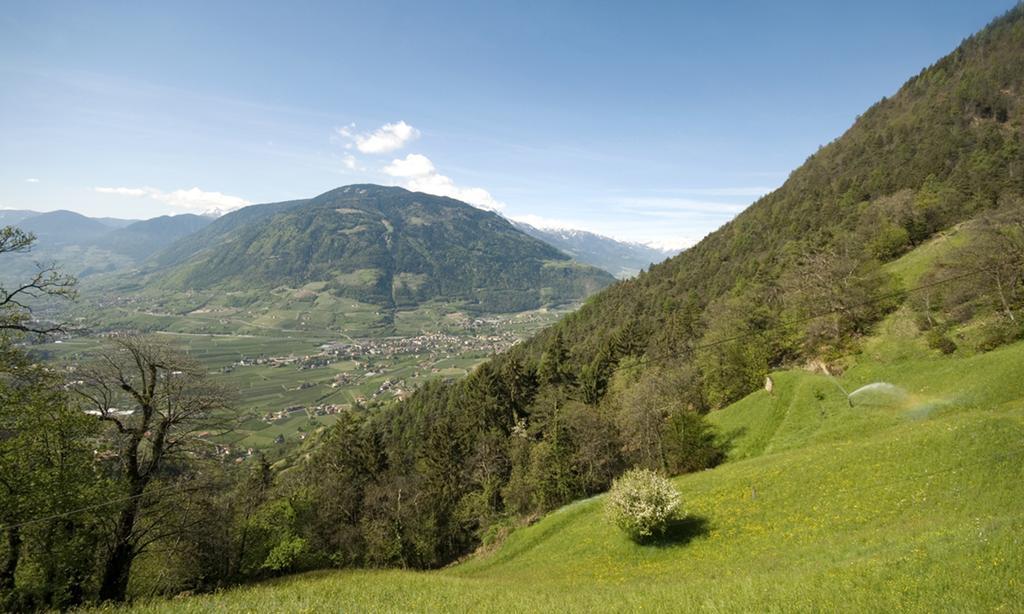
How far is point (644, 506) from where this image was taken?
23.9 metres

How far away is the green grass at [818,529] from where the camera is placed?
10766mm

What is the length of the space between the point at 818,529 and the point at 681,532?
24.1 ft

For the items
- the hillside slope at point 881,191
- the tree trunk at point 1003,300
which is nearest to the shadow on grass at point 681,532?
the tree trunk at point 1003,300

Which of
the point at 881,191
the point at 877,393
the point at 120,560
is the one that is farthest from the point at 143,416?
the point at 881,191

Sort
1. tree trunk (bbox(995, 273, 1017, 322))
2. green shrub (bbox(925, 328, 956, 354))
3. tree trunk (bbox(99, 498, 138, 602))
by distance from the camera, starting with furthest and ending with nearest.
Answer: green shrub (bbox(925, 328, 956, 354)) → tree trunk (bbox(995, 273, 1017, 322)) → tree trunk (bbox(99, 498, 138, 602))

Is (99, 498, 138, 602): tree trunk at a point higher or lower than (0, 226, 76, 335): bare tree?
lower

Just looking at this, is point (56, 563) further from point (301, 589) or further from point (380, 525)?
point (380, 525)

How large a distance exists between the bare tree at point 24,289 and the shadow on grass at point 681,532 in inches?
1162

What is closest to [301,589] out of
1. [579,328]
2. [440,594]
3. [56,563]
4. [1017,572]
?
[440,594]

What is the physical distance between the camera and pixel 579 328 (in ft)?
427

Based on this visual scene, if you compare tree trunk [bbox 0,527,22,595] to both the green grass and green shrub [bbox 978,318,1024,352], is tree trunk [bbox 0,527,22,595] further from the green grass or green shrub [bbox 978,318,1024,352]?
green shrub [bbox 978,318,1024,352]

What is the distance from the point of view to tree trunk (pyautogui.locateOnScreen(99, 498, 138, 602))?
17.5 m

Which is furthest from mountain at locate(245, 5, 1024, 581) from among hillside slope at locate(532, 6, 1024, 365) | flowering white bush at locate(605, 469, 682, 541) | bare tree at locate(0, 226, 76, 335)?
bare tree at locate(0, 226, 76, 335)

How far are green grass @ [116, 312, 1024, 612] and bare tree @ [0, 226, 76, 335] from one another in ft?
37.8
